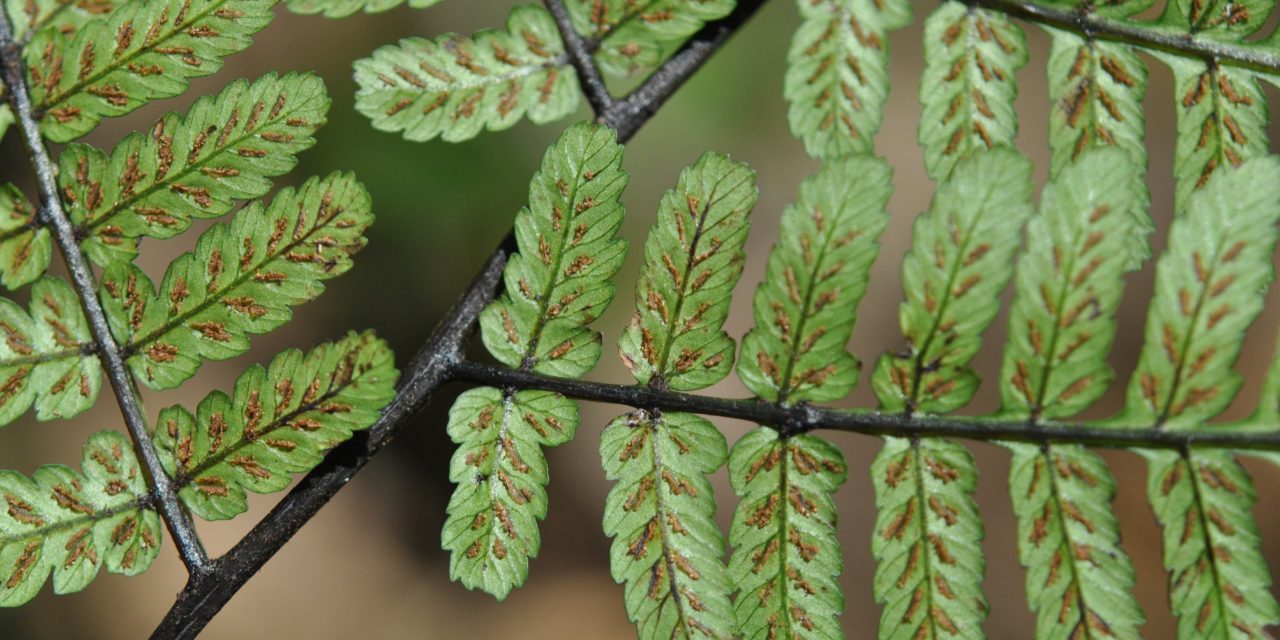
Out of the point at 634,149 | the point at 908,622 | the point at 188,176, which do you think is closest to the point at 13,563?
the point at 188,176

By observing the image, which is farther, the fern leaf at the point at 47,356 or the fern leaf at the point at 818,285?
the fern leaf at the point at 47,356

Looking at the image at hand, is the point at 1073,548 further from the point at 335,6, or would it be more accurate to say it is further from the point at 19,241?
the point at 19,241

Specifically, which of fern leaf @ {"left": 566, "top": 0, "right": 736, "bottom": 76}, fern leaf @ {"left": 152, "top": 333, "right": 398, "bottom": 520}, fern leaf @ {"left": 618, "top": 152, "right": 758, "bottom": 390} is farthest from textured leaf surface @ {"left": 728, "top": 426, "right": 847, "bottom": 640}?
fern leaf @ {"left": 566, "top": 0, "right": 736, "bottom": 76}

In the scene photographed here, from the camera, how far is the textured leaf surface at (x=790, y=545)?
5.08 feet

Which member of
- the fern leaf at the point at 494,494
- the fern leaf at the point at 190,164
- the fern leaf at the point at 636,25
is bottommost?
the fern leaf at the point at 494,494

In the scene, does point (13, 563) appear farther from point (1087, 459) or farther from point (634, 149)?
point (634, 149)

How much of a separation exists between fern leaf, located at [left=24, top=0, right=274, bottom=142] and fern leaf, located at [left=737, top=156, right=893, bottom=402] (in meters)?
0.95

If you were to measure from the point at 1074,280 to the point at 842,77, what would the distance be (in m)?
0.57

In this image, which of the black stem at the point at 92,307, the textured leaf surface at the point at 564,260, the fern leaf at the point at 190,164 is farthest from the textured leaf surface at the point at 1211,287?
the black stem at the point at 92,307

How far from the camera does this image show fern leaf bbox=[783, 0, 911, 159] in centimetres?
171

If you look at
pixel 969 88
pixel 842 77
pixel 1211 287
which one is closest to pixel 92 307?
pixel 842 77

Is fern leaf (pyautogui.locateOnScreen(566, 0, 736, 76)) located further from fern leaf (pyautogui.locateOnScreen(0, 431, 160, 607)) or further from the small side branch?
fern leaf (pyautogui.locateOnScreen(0, 431, 160, 607))

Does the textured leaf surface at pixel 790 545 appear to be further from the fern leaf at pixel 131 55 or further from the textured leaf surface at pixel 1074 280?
the fern leaf at pixel 131 55

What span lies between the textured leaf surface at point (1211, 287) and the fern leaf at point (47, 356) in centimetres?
172
